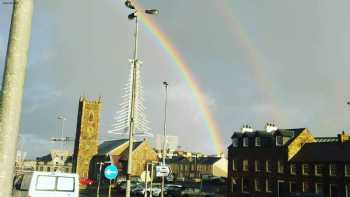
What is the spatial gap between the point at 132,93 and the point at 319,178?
1747 inches

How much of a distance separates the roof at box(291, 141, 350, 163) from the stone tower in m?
73.9

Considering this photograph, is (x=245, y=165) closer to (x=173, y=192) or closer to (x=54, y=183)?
(x=173, y=192)

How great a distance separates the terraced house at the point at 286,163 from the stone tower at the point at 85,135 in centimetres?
6037

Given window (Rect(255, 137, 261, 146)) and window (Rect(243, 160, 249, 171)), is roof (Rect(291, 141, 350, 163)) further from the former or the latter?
window (Rect(243, 160, 249, 171))

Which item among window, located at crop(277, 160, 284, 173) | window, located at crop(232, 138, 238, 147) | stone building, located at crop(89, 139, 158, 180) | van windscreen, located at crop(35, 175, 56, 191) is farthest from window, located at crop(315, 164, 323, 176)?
stone building, located at crop(89, 139, 158, 180)

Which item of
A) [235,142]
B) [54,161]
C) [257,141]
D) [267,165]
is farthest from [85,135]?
[267,165]

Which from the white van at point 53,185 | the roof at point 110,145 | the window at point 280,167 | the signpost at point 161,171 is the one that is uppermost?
the roof at point 110,145

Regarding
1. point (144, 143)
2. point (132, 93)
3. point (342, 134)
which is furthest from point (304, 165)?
point (144, 143)

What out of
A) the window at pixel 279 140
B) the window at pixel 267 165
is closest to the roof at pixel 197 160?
the window at pixel 267 165

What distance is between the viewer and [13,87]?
3.40 m

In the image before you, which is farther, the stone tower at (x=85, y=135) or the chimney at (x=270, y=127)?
the stone tower at (x=85, y=135)

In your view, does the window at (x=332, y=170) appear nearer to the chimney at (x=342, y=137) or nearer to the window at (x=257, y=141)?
the chimney at (x=342, y=137)

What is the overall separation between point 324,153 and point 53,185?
4750cm

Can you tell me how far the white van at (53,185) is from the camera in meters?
18.1
